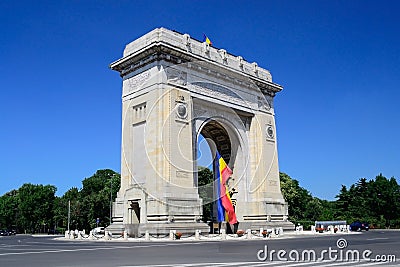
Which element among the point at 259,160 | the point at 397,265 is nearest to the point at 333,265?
the point at 397,265

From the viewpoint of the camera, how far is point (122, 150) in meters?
40.2

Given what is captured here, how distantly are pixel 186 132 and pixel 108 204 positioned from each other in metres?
34.1

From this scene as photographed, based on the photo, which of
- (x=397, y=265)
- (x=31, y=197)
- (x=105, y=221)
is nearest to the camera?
(x=397, y=265)

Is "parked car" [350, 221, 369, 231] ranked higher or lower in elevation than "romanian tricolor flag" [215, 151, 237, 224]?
lower

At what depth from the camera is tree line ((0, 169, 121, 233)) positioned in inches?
2704

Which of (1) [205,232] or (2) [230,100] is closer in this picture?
(1) [205,232]

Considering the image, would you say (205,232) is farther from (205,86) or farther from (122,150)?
(205,86)

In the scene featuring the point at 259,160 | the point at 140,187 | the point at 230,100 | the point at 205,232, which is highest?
the point at 230,100

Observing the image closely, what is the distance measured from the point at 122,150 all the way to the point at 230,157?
41.8ft

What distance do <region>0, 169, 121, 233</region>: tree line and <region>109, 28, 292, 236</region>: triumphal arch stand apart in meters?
28.8

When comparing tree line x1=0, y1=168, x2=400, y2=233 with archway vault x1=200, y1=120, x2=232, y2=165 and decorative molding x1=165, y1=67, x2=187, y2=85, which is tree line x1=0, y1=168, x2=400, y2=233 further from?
decorative molding x1=165, y1=67, x2=187, y2=85

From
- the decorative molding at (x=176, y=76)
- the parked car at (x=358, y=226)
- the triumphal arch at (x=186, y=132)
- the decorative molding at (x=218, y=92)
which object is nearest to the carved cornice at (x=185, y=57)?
the triumphal arch at (x=186, y=132)

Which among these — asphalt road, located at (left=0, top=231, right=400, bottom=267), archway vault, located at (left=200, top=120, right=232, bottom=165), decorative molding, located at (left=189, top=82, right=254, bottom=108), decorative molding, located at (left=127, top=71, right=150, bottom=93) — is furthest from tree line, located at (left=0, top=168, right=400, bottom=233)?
asphalt road, located at (left=0, top=231, right=400, bottom=267)

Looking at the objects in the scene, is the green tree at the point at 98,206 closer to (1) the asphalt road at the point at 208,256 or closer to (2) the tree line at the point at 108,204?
(2) the tree line at the point at 108,204
